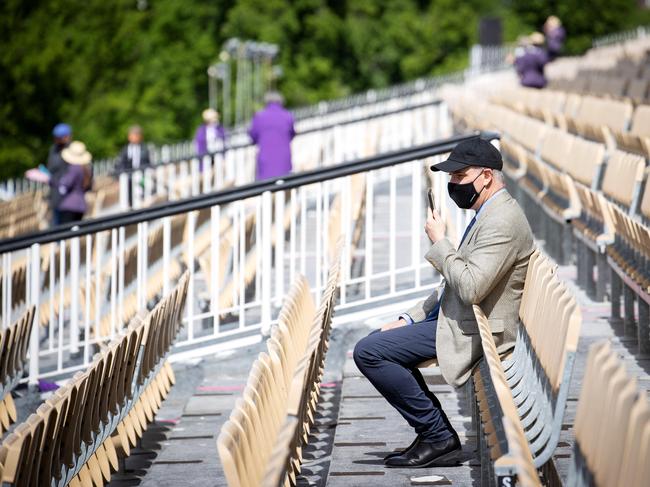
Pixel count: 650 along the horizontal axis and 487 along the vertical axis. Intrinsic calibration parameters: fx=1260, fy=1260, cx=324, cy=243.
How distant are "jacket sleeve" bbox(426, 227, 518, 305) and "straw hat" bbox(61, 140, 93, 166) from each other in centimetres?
960

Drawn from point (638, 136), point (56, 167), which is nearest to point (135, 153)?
point (56, 167)

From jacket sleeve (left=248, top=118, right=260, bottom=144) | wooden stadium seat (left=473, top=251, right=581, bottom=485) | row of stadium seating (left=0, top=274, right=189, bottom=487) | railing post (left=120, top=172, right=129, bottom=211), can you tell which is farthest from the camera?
railing post (left=120, top=172, right=129, bottom=211)

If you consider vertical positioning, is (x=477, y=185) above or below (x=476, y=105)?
above

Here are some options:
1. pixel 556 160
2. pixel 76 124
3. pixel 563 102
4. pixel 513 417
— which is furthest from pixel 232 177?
pixel 76 124

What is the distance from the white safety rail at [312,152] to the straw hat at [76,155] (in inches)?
59.6

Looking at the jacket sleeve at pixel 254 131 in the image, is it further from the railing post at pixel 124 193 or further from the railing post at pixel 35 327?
the railing post at pixel 35 327

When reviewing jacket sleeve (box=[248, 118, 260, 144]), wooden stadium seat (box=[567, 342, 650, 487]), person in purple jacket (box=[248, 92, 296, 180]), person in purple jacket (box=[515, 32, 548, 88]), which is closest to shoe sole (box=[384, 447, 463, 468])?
wooden stadium seat (box=[567, 342, 650, 487])

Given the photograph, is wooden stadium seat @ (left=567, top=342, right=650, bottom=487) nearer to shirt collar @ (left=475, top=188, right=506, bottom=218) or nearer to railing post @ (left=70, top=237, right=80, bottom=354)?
shirt collar @ (left=475, top=188, right=506, bottom=218)

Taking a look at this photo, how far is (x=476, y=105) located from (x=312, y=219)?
7.87 meters

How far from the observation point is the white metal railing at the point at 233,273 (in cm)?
841

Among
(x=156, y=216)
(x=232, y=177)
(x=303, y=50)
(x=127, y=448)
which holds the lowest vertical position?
(x=303, y=50)

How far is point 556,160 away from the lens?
37.7ft

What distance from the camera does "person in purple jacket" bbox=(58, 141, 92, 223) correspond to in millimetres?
14227

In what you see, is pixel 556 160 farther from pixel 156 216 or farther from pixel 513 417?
pixel 513 417
